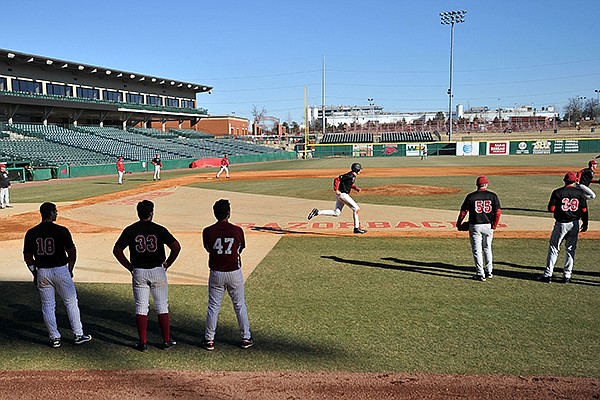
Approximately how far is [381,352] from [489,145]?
2596 inches

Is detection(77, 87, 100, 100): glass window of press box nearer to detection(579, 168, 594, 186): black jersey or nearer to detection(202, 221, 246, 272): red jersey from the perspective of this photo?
detection(579, 168, 594, 186): black jersey

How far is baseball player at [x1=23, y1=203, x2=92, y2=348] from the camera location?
595cm

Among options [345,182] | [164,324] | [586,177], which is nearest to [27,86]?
[345,182]

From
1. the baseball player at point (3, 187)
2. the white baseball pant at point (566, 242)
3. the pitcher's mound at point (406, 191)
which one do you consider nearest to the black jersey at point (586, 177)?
the white baseball pant at point (566, 242)

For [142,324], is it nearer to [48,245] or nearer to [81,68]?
[48,245]

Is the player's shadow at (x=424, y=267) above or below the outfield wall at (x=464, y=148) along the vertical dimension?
below

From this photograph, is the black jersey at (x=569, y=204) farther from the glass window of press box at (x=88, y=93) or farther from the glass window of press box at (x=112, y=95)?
the glass window of press box at (x=112, y=95)

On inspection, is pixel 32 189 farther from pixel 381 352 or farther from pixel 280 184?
pixel 381 352

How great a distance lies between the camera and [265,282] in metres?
8.88

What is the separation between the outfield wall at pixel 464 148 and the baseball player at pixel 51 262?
62375 mm

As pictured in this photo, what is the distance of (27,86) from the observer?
165 feet

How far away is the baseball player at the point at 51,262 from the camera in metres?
5.95

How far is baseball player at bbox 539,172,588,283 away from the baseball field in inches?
14.5

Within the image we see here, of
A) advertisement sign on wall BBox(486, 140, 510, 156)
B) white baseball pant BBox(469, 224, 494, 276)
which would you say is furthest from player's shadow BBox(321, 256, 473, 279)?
advertisement sign on wall BBox(486, 140, 510, 156)
